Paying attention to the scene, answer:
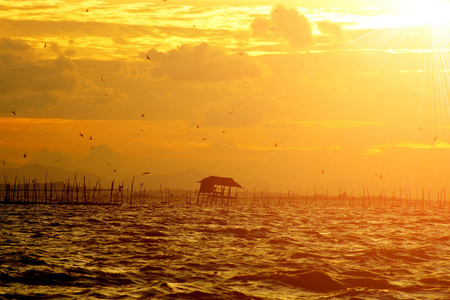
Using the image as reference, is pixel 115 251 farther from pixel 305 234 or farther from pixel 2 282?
pixel 305 234

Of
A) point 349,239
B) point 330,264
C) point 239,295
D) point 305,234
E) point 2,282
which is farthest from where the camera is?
point 305,234

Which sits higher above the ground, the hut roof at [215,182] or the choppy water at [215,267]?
the hut roof at [215,182]

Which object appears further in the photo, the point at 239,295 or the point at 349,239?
the point at 349,239

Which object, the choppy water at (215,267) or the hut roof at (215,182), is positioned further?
the hut roof at (215,182)

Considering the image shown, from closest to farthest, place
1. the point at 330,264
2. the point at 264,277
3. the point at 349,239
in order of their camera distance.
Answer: the point at 264,277, the point at 330,264, the point at 349,239

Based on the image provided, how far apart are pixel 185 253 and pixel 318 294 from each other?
13246 millimetres

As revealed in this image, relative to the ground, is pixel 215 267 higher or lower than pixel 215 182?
lower

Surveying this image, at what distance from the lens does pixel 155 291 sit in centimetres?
2266

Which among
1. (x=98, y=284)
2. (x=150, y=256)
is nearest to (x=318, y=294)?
(x=98, y=284)

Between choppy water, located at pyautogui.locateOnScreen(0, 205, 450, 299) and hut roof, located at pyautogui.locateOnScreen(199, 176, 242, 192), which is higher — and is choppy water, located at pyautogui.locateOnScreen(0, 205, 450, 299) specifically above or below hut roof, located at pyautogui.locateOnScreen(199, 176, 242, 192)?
below

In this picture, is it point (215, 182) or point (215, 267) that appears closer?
point (215, 267)

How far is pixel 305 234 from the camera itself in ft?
169

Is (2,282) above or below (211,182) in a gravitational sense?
below

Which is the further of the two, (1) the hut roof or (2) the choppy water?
(1) the hut roof
